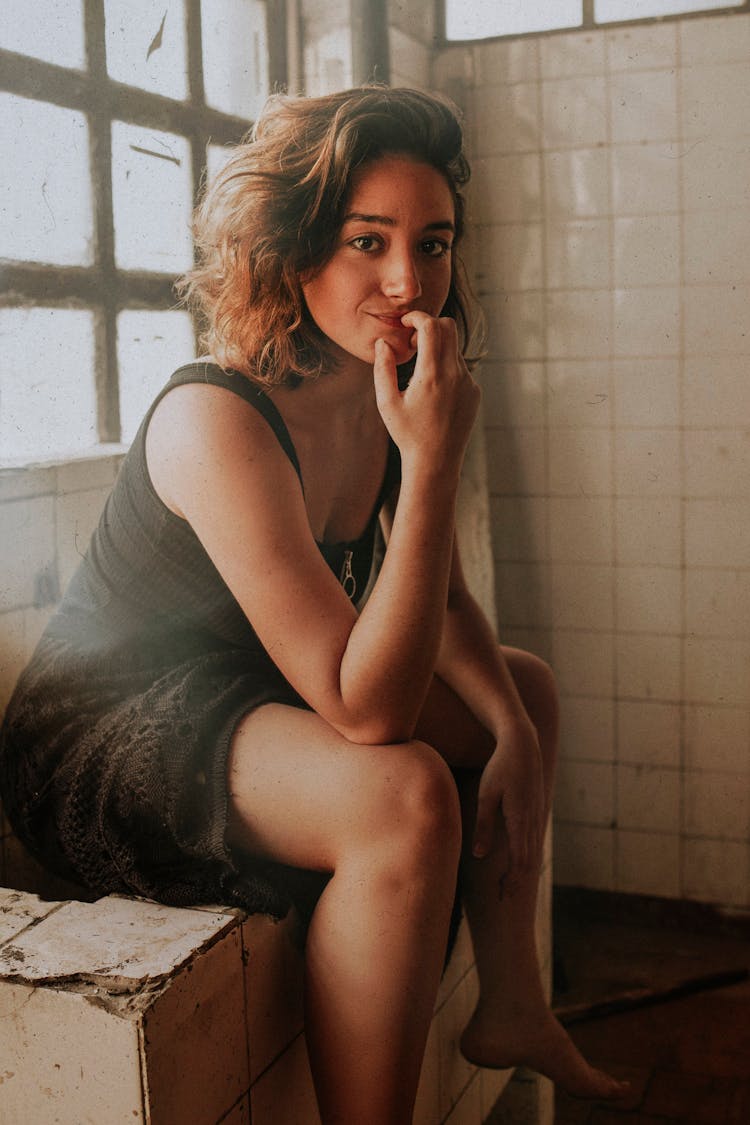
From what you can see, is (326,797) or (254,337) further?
(254,337)

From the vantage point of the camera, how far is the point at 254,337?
116 centimetres

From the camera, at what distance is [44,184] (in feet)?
4.44

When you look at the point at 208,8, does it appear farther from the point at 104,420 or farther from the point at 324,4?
the point at 104,420

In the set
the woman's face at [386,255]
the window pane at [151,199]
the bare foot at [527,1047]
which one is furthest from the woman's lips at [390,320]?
the bare foot at [527,1047]

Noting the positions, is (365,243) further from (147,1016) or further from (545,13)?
(545,13)

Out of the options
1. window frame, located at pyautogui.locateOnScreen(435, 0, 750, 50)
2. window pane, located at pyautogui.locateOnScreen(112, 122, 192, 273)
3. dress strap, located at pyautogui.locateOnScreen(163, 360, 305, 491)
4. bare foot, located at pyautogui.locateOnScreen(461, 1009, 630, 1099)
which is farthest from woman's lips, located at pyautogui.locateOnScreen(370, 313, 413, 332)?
window frame, located at pyautogui.locateOnScreen(435, 0, 750, 50)

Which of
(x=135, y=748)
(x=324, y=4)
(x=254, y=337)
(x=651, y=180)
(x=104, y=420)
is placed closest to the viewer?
(x=135, y=748)

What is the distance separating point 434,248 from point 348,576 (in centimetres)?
39

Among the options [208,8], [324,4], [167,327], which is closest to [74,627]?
[167,327]

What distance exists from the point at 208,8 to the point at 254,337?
775 mm

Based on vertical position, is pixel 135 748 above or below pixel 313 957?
above

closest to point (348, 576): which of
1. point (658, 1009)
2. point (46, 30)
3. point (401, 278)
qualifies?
point (401, 278)

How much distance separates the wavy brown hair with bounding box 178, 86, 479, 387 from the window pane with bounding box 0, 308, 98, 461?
0.85 ft

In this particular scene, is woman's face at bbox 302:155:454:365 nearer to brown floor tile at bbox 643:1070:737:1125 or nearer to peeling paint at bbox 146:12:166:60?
peeling paint at bbox 146:12:166:60
